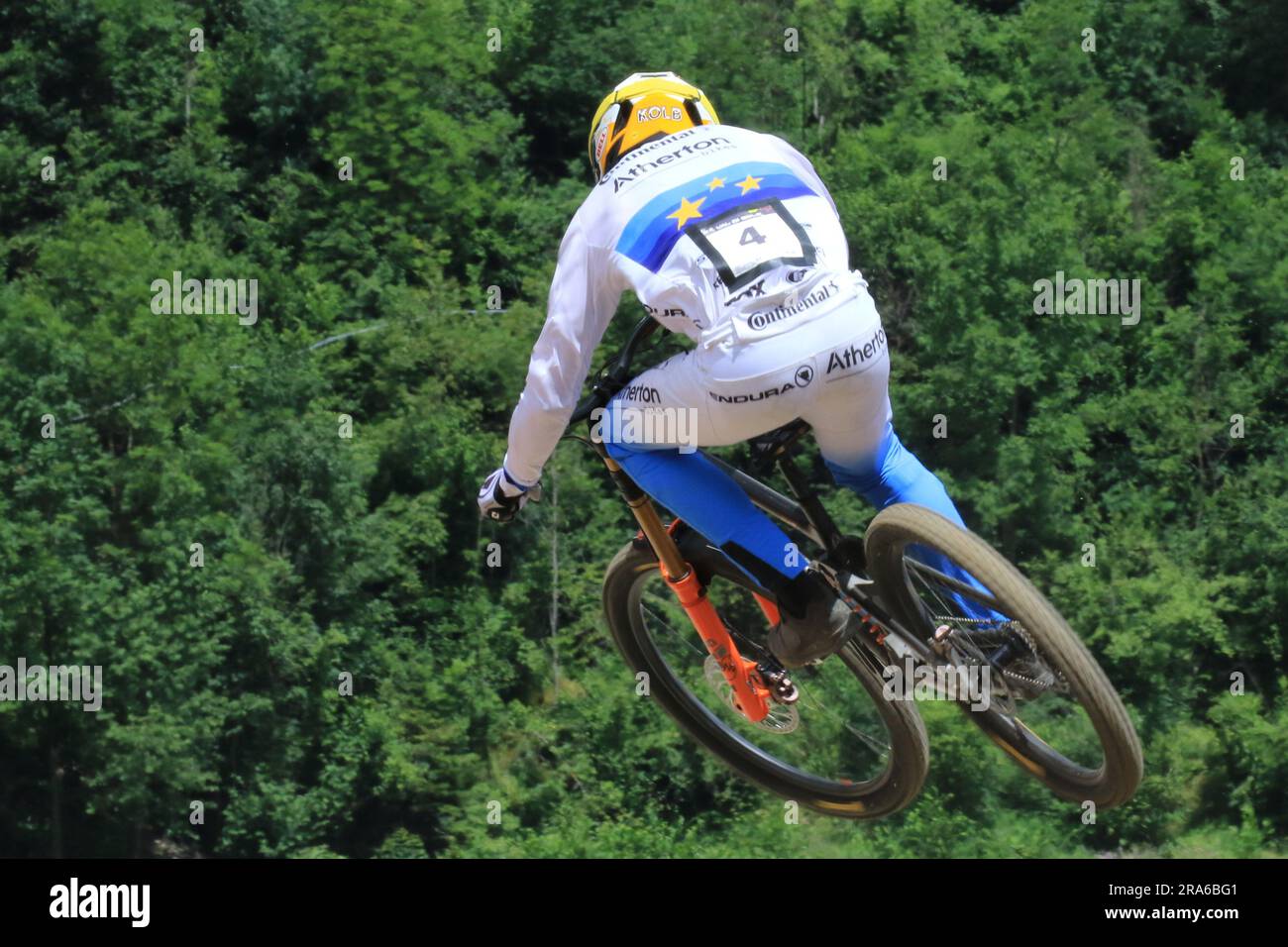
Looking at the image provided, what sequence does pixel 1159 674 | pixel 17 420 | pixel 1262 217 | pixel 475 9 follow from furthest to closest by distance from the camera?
1. pixel 475 9
2. pixel 1262 217
3. pixel 17 420
4. pixel 1159 674

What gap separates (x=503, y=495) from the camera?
586 cm

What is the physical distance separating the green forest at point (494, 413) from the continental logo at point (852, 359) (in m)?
13.4

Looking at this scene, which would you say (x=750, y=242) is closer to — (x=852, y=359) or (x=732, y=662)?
(x=852, y=359)

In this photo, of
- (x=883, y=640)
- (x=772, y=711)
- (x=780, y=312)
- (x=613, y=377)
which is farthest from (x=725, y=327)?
(x=772, y=711)

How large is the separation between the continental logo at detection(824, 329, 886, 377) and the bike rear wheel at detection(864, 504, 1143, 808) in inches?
17.9

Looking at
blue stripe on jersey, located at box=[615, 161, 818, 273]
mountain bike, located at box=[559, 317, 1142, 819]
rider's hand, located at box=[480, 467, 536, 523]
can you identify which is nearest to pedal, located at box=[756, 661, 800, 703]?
mountain bike, located at box=[559, 317, 1142, 819]

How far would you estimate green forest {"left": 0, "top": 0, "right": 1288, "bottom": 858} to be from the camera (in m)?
21.1

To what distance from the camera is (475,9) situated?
28766mm

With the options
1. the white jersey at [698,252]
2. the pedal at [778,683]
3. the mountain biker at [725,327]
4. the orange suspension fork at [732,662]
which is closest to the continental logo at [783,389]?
the mountain biker at [725,327]

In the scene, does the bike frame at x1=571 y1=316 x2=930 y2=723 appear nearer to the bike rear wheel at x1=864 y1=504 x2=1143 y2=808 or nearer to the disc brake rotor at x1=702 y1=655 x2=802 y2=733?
the bike rear wheel at x1=864 y1=504 x2=1143 y2=808

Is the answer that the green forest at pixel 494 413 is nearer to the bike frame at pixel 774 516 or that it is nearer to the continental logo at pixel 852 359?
the bike frame at pixel 774 516

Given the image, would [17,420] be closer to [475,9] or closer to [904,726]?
[475,9]

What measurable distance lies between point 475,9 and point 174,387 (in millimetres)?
8504
